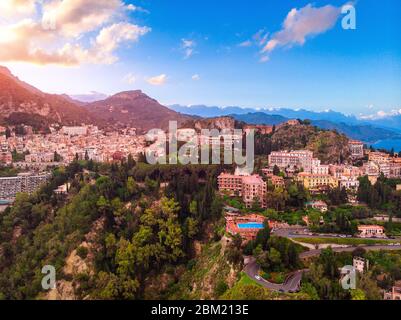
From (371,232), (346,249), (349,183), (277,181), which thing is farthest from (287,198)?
(349,183)

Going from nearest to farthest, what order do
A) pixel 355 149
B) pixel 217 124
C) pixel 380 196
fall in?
pixel 380 196 < pixel 355 149 < pixel 217 124

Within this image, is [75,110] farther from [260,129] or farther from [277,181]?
[277,181]

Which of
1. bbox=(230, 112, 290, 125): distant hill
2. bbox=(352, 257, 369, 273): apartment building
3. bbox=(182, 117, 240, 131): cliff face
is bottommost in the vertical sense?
bbox=(352, 257, 369, 273): apartment building

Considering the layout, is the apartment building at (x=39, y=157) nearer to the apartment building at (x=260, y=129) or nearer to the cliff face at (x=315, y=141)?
the apartment building at (x=260, y=129)

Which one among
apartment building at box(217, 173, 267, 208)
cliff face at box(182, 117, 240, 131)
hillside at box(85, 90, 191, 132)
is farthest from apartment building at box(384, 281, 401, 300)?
hillside at box(85, 90, 191, 132)

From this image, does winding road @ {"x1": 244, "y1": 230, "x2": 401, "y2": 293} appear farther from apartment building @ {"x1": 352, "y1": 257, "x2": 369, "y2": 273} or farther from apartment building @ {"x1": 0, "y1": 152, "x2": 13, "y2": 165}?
apartment building @ {"x1": 0, "y1": 152, "x2": 13, "y2": 165}
